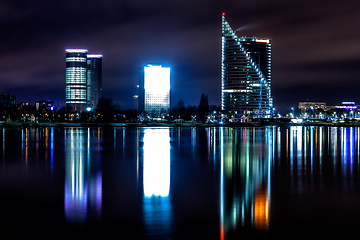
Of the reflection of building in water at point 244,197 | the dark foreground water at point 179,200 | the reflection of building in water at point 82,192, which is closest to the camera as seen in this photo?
Result: the dark foreground water at point 179,200

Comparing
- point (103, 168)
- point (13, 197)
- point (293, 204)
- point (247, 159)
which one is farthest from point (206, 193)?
point (247, 159)

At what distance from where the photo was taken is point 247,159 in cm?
2045

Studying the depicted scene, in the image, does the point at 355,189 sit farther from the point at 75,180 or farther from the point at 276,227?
the point at 75,180

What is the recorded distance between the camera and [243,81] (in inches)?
7603

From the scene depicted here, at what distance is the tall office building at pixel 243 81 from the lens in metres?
193

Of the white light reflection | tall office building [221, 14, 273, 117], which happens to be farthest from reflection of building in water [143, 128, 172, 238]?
tall office building [221, 14, 273, 117]

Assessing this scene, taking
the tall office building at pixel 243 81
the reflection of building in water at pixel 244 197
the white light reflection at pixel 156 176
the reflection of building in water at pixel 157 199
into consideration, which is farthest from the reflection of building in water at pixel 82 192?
the tall office building at pixel 243 81

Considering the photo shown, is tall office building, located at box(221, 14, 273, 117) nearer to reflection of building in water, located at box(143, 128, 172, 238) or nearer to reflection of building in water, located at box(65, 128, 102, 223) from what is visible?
reflection of building in water, located at box(143, 128, 172, 238)

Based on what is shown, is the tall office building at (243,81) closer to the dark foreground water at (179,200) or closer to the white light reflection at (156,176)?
the white light reflection at (156,176)

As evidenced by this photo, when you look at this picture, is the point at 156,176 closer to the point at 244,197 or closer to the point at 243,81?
the point at 244,197

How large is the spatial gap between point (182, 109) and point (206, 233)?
14118cm

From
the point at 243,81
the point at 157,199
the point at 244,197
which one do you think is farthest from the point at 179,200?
the point at 243,81

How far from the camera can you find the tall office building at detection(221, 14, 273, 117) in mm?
193125

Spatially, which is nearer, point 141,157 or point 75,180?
point 75,180
